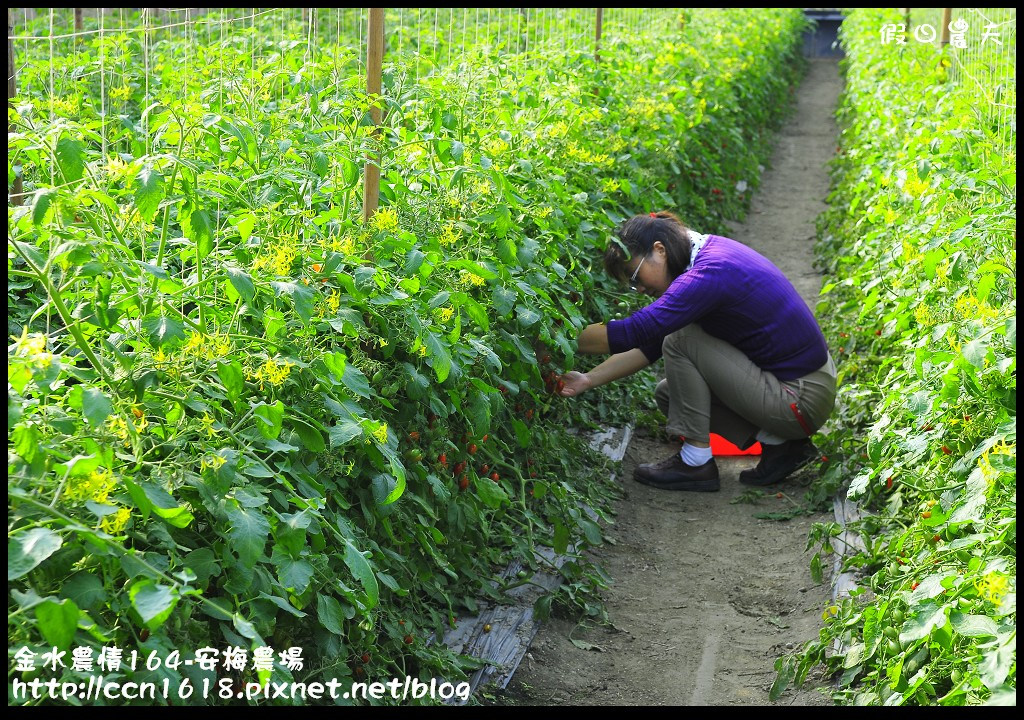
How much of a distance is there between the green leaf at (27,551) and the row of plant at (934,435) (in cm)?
159

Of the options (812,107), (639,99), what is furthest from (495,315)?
(812,107)

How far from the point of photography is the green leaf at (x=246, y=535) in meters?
1.95

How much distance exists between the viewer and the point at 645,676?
312cm

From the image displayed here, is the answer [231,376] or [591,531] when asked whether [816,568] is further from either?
[231,376]

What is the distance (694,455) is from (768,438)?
0.32 m

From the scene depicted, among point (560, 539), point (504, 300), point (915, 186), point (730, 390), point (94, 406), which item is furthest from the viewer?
point (730, 390)

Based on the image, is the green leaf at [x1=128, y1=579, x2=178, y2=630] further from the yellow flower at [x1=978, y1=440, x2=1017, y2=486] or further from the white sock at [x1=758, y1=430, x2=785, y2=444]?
the white sock at [x1=758, y1=430, x2=785, y2=444]

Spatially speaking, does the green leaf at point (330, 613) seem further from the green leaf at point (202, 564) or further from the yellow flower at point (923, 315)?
the yellow flower at point (923, 315)

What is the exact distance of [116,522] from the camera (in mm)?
1754

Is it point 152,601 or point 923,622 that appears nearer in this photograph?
point 152,601

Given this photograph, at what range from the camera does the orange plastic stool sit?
4746 millimetres

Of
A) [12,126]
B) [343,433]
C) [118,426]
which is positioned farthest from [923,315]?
[12,126]

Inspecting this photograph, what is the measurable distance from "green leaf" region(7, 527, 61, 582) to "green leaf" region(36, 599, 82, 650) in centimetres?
7

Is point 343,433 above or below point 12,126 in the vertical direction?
below
